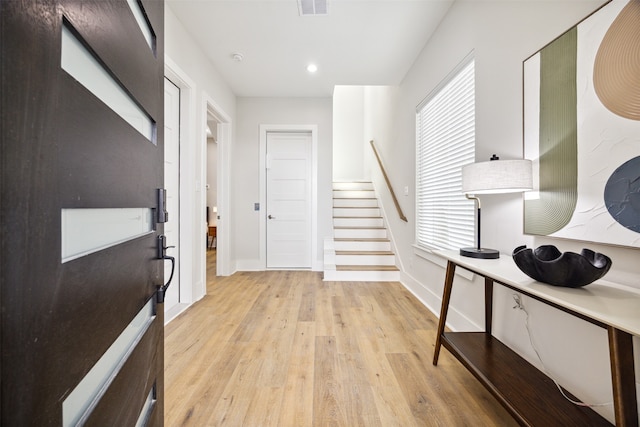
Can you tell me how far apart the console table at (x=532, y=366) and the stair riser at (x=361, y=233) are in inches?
105

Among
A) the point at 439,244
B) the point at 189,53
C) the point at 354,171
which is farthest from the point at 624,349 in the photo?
the point at 354,171

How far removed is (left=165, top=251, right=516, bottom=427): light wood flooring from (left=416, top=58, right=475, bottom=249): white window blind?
0.82 m

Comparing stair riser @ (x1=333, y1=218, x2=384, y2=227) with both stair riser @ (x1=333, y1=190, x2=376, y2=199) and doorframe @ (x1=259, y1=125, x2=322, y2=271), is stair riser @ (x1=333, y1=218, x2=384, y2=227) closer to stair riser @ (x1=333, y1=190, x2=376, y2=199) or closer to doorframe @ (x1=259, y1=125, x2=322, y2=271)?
doorframe @ (x1=259, y1=125, x2=322, y2=271)

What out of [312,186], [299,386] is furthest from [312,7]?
[299,386]

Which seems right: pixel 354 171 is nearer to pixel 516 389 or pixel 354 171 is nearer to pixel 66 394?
pixel 516 389

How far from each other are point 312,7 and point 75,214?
2.45 metres

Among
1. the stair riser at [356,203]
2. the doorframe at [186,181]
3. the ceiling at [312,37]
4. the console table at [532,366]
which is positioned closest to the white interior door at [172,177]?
Answer: the doorframe at [186,181]

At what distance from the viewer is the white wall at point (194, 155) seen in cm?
247

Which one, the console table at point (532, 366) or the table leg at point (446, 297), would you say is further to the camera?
the table leg at point (446, 297)

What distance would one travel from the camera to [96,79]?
56cm

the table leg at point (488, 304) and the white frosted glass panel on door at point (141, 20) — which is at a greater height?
the white frosted glass panel on door at point (141, 20)

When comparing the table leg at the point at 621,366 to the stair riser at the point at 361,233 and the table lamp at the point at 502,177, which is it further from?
the stair riser at the point at 361,233

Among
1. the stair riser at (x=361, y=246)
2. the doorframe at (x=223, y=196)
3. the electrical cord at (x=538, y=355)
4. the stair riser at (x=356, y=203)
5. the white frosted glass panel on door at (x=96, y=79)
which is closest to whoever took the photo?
the white frosted glass panel on door at (x=96, y=79)

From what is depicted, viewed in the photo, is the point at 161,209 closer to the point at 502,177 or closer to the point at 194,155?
the point at 502,177
